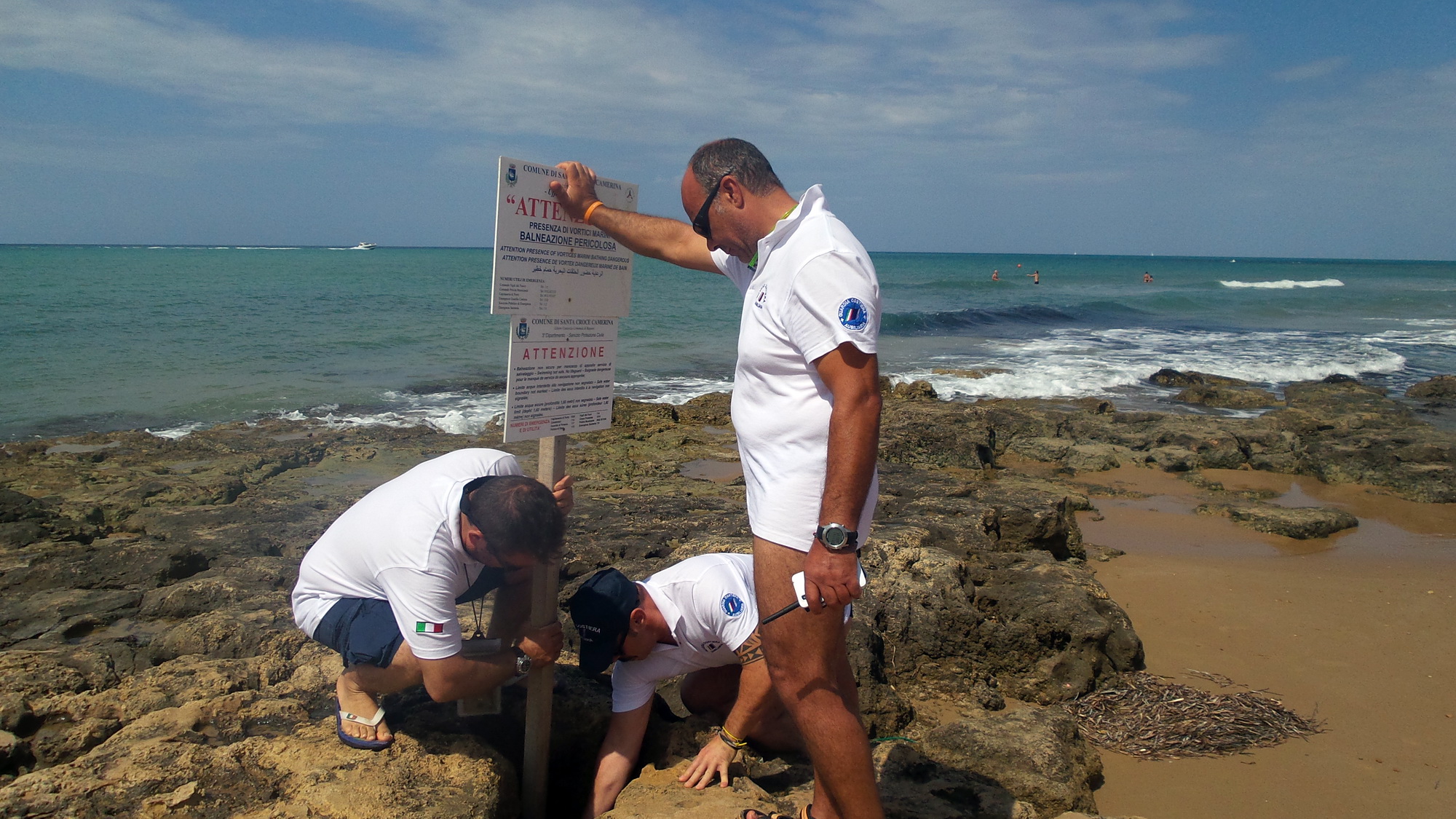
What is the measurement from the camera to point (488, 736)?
3141mm

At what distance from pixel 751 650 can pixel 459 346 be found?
17.5m

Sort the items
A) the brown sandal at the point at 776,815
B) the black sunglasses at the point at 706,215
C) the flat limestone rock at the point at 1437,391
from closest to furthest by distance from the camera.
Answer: the black sunglasses at the point at 706,215 < the brown sandal at the point at 776,815 < the flat limestone rock at the point at 1437,391

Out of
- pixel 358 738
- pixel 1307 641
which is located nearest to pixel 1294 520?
pixel 1307 641

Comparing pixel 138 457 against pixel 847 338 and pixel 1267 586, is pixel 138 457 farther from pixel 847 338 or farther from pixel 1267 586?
pixel 1267 586

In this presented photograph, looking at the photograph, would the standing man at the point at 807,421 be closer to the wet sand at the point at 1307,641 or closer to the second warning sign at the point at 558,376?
the second warning sign at the point at 558,376

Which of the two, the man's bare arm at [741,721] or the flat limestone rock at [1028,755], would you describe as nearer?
the man's bare arm at [741,721]

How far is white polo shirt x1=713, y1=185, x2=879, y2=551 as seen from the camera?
207 centimetres

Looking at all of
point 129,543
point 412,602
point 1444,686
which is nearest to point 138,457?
point 129,543

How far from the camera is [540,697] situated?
9.55 ft

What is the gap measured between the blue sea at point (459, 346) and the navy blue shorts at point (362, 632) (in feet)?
26.7

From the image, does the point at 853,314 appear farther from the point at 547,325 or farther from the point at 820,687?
the point at 547,325

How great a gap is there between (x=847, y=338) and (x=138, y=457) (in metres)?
8.78

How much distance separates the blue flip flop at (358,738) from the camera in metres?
2.71

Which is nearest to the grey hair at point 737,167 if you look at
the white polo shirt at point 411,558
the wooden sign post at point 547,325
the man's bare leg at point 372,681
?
the wooden sign post at point 547,325
